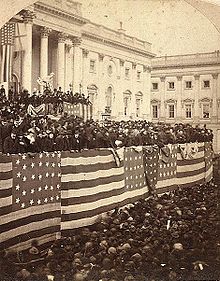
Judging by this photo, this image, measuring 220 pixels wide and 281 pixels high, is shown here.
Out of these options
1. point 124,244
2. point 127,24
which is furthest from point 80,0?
point 124,244

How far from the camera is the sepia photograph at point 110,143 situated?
14.0 feet

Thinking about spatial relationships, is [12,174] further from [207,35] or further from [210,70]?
[210,70]

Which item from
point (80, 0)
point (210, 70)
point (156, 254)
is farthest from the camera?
point (210, 70)

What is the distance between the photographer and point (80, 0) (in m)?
5.16

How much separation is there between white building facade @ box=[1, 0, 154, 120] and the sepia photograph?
0.03m

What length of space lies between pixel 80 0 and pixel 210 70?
2.18 metres

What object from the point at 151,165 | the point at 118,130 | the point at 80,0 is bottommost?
the point at 151,165

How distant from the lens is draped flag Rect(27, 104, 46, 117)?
6.71 m

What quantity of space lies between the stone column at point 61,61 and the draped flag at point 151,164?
1.48 meters

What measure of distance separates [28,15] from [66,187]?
7.76ft

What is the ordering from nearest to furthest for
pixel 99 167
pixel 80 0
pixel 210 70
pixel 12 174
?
pixel 12 174 < pixel 80 0 < pixel 99 167 < pixel 210 70

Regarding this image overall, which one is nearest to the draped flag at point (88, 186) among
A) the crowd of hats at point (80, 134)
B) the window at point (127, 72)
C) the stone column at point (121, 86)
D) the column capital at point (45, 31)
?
the crowd of hats at point (80, 134)

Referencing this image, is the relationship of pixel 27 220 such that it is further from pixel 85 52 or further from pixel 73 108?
pixel 85 52

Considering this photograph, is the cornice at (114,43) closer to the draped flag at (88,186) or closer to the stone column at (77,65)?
the stone column at (77,65)
